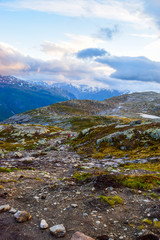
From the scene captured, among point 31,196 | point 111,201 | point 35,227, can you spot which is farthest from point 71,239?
point 31,196

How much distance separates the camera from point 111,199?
37.9ft

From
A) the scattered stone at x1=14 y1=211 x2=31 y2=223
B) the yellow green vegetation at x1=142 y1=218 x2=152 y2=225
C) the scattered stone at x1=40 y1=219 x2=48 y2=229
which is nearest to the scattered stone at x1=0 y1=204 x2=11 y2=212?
the scattered stone at x1=14 y1=211 x2=31 y2=223

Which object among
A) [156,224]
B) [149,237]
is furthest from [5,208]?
[156,224]

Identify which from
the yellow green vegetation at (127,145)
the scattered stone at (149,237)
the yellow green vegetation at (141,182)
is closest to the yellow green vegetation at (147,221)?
the scattered stone at (149,237)

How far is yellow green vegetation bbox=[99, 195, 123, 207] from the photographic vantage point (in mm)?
10945

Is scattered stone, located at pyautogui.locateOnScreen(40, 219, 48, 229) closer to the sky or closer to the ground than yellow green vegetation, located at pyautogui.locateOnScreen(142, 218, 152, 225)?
closer to the sky

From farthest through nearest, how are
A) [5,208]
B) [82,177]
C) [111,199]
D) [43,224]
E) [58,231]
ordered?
1. [82,177]
2. [111,199]
3. [5,208]
4. [43,224]
5. [58,231]

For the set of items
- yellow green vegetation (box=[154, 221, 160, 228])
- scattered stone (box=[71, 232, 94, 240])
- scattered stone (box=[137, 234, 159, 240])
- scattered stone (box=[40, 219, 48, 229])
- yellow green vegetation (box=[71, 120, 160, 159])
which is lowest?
yellow green vegetation (box=[71, 120, 160, 159])

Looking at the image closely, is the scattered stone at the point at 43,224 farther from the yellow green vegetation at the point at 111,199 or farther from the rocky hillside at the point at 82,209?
the yellow green vegetation at the point at 111,199

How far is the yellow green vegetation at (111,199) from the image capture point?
10.9m

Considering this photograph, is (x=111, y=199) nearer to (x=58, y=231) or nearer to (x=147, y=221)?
(x=147, y=221)

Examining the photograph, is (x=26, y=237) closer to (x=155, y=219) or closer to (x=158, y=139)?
(x=155, y=219)

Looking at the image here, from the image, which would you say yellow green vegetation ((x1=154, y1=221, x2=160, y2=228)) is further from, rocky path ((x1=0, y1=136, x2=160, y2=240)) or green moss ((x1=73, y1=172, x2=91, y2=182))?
green moss ((x1=73, y1=172, x2=91, y2=182))

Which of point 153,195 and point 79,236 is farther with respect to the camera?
point 153,195
